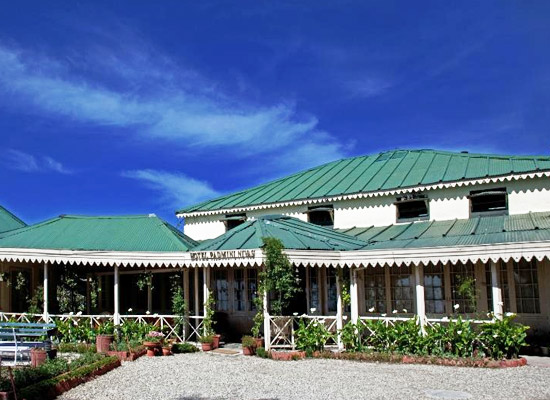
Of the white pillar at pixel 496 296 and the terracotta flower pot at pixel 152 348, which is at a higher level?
the white pillar at pixel 496 296

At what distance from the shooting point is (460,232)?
1795cm

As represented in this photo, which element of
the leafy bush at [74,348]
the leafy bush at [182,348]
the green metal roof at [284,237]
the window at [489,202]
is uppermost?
the window at [489,202]

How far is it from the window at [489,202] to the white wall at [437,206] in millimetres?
173

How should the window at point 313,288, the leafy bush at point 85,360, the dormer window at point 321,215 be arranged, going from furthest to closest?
the dormer window at point 321,215, the window at point 313,288, the leafy bush at point 85,360

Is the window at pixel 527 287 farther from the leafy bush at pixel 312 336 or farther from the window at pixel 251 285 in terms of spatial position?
the window at pixel 251 285

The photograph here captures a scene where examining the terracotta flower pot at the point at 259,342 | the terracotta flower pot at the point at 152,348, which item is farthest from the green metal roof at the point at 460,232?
the terracotta flower pot at the point at 152,348

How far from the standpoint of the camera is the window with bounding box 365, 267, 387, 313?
19375 mm

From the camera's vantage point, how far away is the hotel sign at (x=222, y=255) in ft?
55.1

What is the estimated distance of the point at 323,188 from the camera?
948 inches

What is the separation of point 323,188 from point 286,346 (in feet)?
30.0

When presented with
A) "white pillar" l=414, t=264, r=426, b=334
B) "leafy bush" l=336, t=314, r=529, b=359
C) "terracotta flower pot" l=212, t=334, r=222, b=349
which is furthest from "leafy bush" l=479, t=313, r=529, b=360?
"terracotta flower pot" l=212, t=334, r=222, b=349

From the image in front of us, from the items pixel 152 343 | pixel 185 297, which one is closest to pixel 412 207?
pixel 185 297

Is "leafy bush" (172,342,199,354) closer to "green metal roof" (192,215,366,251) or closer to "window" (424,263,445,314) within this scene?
"green metal roof" (192,215,366,251)

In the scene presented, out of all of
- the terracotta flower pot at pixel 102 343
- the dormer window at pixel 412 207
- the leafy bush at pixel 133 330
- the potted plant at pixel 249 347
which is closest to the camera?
the terracotta flower pot at pixel 102 343
